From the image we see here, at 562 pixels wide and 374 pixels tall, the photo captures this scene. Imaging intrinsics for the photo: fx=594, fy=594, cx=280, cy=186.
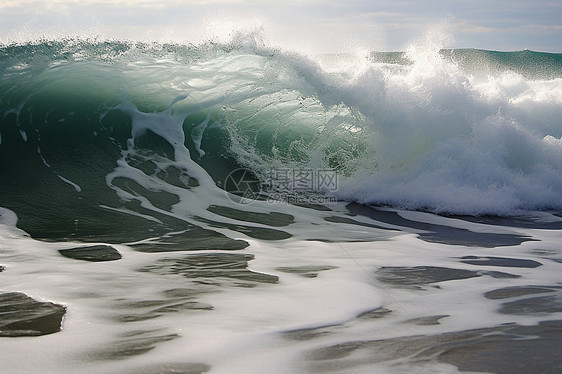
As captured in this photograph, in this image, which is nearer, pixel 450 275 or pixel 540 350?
pixel 540 350

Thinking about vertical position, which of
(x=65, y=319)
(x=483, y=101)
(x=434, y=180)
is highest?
(x=483, y=101)

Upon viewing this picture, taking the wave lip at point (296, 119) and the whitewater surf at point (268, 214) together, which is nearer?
the whitewater surf at point (268, 214)

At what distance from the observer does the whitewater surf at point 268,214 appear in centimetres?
255

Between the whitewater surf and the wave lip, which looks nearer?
the whitewater surf

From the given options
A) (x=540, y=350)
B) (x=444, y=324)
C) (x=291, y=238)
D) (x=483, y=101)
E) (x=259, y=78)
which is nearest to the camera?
(x=540, y=350)

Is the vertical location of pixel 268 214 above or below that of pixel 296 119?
below

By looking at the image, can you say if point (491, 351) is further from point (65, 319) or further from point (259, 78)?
point (259, 78)

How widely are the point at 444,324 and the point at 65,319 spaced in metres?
1.77

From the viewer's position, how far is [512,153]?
7.80 metres

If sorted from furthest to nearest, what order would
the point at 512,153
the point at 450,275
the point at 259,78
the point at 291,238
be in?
the point at 259,78
the point at 512,153
the point at 291,238
the point at 450,275

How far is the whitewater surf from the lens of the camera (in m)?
2.55

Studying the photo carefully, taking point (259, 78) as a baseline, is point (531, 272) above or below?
below

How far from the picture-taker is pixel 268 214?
625cm

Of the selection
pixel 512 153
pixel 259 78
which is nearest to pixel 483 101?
pixel 512 153
